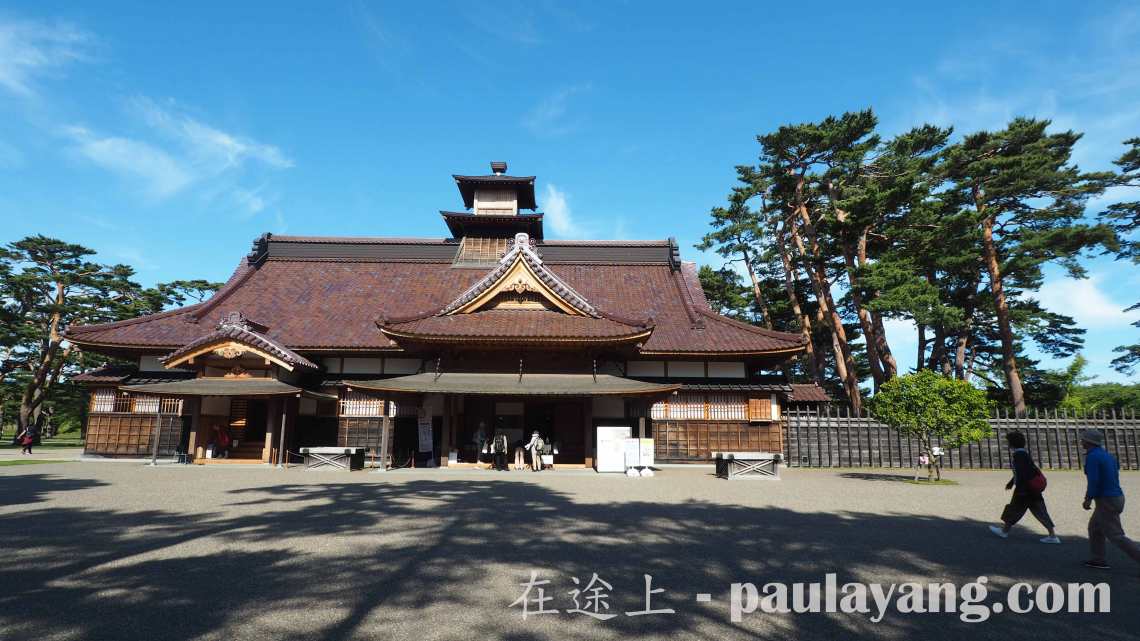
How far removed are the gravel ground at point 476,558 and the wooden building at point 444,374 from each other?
5681 millimetres

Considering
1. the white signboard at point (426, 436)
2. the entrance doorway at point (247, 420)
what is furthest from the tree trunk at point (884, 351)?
the entrance doorway at point (247, 420)

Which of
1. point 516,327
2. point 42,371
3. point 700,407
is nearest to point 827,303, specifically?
point 700,407

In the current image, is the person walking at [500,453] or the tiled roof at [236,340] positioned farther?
the tiled roof at [236,340]

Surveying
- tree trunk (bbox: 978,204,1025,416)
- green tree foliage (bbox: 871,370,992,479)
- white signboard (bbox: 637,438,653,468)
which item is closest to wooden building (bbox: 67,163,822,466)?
Result: white signboard (bbox: 637,438,653,468)

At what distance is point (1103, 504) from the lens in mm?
6445

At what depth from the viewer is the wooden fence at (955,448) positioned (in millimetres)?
21312

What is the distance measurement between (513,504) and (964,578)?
768 centimetres

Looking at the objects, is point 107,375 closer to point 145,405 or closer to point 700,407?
point 145,405

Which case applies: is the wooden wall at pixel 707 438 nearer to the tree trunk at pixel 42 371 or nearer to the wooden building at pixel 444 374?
the wooden building at pixel 444 374

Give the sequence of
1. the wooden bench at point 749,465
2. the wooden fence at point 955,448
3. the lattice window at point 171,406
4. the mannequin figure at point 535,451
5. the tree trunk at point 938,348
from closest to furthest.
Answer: the wooden bench at point 749,465
the mannequin figure at point 535,451
the lattice window at point 171,406
the wooden fence at point 955,448
the tree trunk at point 938,348

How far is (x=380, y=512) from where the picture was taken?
997 centimetres

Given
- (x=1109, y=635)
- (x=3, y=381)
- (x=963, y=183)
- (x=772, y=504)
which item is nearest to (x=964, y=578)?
(x=1109, y=635)

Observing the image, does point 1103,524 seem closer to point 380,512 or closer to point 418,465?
point 380,512

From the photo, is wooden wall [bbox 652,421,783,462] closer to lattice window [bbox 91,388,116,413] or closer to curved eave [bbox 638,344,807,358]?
curved eave [bbox 638,344,807,358]
